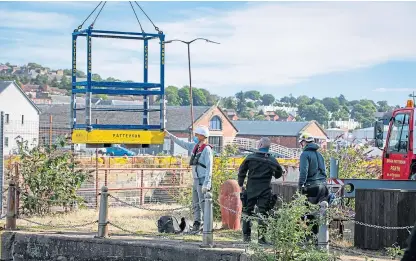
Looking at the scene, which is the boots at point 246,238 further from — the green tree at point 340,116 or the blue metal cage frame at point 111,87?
the green tree at point 340,116

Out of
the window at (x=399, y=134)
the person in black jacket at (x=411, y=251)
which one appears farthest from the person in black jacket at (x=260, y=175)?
the window at (x=399, y=134)

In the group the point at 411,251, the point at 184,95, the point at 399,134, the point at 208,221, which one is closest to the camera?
the point at 411,251

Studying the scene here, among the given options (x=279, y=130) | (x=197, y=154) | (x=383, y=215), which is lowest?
(x=383, y=215)

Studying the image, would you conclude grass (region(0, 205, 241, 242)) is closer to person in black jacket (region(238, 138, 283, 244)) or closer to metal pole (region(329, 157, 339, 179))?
person in black jacket (region(238, 138, 283, 244))

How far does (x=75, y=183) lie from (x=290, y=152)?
39.3 m

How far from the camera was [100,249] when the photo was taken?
14.2 metres

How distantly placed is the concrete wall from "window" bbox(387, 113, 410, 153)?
847 centimetres

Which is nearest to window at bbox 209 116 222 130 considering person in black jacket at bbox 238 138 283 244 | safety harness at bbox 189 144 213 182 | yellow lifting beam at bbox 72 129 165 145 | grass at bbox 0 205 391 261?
grass at bbox 0 205 391 261

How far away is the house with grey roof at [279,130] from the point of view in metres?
95.0

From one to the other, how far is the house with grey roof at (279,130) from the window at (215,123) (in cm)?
491

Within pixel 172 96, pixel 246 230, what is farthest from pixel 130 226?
pixel 172 96

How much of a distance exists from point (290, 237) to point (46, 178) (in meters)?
9.40

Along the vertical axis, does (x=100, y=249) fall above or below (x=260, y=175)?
below

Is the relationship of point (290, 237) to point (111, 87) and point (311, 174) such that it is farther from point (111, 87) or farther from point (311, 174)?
point (111, 87)
